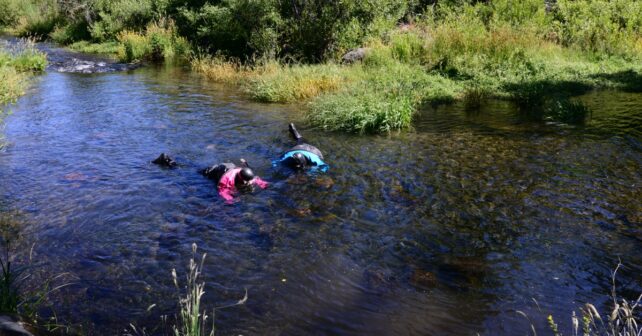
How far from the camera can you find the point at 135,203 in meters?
7.30

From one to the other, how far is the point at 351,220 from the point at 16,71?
1598cm

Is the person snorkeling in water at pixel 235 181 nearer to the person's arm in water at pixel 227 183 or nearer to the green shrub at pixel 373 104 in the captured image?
the person's arm in water at pixel 227 183

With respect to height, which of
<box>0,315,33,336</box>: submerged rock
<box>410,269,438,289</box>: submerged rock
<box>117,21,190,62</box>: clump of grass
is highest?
<box>0,315,33,336</box>: submerged rock

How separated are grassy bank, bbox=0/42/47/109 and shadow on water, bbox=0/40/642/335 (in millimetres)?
2068

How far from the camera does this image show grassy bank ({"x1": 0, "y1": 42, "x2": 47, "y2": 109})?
1327 centimetres

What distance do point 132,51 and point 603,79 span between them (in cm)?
1815

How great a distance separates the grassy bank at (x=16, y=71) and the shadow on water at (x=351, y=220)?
6.78 ft

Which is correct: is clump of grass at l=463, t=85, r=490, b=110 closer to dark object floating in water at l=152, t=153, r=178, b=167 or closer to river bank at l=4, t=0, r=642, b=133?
river bank at l=4, t=0, r=642, b=133

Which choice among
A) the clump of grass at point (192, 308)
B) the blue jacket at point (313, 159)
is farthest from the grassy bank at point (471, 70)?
the clump of grass at point (192, 308)

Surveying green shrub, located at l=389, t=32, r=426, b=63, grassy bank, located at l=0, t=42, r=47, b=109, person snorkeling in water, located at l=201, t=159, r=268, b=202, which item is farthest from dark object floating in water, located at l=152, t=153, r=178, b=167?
green shrub, located at l=389, t=32, r=426, b=63

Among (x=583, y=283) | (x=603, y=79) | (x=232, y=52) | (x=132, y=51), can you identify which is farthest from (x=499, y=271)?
(x=132, y=51)

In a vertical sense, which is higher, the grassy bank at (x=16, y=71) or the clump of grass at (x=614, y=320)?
the clump of grass at (x=614, y=320)

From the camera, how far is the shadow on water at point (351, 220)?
4.80 meters

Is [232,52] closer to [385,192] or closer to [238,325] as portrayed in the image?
[385,192]
